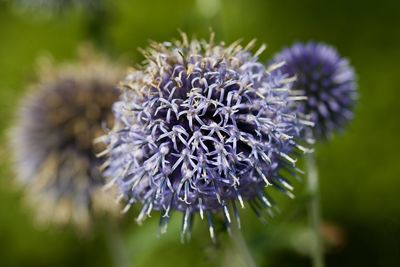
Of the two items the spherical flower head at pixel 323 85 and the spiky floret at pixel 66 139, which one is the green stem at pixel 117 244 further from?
the spherical flower head at pixel 323 85

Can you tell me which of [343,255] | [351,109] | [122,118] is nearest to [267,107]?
[122,118]

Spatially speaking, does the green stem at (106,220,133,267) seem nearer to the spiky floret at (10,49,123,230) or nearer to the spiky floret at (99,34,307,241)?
the spiky floret at (10,49,123,230)

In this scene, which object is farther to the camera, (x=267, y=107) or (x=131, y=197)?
(x=131, y=197)

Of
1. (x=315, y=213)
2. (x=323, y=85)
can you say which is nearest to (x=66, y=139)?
(x=323, y=85)

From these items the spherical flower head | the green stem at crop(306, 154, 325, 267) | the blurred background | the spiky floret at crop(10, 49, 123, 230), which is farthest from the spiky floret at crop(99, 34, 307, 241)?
the blurred background

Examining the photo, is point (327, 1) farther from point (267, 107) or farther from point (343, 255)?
point (267, 107)
